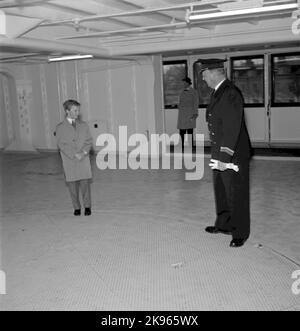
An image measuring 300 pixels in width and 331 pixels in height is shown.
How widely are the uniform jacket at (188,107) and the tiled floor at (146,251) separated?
2873mm

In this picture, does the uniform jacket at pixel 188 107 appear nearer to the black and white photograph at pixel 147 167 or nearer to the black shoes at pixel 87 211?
the black and white photograph at pixel 147 167

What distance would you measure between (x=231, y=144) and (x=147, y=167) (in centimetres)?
535

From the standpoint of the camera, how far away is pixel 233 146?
4.26 meters

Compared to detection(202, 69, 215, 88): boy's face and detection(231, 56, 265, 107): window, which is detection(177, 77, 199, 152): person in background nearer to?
detection(231, 56, 265, 107): window

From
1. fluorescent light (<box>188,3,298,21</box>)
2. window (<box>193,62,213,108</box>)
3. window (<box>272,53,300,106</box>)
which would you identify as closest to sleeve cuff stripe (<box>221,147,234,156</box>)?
fluorescent light (<box>188,3,298,21</box>)

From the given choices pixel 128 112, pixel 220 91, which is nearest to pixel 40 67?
pixel 128 112

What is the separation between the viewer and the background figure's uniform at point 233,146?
4.28m

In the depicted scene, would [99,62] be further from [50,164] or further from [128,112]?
[50,164]

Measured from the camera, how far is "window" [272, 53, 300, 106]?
11.2m

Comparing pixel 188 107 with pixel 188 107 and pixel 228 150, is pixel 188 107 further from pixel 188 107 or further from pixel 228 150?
pixel 228 150

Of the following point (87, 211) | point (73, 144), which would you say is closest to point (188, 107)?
point (87, 211)

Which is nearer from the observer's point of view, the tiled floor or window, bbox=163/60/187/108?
the tiled floor

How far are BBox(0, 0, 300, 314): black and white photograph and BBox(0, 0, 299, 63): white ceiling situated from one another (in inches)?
1.1

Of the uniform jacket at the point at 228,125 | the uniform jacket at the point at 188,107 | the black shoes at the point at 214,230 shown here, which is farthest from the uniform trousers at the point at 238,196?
the uniform jacket at the point at 188,107
